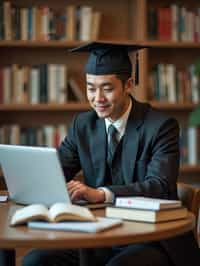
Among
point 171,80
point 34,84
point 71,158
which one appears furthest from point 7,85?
point 71,158

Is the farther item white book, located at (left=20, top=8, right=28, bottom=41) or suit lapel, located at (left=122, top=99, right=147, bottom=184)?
white book, located at (left=20, top=8, right=28, bottom=41)

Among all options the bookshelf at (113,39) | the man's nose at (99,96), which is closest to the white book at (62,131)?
the bookshelf at (113,39)

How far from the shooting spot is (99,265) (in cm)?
206

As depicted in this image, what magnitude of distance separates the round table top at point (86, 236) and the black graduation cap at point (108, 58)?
0.71 m

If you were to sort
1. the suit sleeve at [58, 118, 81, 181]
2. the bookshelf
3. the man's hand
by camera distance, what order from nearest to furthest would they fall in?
1. the man's hand
2. the suit sleeve at [58, 118, 81, 181]
3. the bookshelf

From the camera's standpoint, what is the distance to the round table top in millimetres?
1491

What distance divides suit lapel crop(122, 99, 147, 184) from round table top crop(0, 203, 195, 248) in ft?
1.67

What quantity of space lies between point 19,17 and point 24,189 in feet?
7.30

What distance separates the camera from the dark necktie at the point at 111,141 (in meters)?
2.23

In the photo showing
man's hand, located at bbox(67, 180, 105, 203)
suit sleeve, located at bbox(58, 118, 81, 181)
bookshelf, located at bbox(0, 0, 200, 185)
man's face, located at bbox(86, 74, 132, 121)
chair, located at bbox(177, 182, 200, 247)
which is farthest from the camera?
bookshelf, located at bbox(0, 0, 200, 185)

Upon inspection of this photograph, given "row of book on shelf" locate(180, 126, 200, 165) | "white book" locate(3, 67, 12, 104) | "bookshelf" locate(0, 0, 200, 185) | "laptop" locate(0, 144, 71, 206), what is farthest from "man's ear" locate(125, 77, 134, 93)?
"row of book on shelf" locate(180, 126, 200, 165)

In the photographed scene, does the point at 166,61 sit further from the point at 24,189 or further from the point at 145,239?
the point at 145,239

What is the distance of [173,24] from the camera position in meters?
4.15

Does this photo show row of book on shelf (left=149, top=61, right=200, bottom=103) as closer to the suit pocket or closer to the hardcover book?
the suit pocket
